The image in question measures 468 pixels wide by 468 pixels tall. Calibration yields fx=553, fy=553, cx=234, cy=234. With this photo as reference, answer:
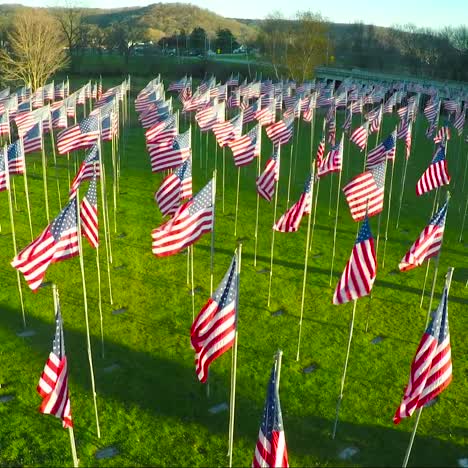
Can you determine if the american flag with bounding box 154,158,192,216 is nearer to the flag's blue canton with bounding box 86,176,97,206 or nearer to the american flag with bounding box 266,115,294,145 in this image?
the flag's blue canton with bounding box 86,176,97,206

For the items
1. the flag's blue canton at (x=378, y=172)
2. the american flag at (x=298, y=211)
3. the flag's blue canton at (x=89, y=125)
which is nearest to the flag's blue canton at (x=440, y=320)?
the american flag at (x=298, y=211)

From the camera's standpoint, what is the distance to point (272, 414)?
8641 mm

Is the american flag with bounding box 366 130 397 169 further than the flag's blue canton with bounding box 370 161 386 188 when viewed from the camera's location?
Yes

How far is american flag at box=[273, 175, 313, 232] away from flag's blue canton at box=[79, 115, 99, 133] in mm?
9583

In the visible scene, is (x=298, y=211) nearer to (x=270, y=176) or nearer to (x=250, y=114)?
(x=270, y=176)

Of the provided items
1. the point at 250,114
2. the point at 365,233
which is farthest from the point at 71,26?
the point at 365,233

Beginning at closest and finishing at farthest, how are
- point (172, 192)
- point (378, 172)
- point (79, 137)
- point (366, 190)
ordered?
1. point (172, 192)
2. point (378, 172)
3. point (366, 190)
4. point (79, 137)

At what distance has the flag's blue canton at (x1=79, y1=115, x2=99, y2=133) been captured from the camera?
22316 mm

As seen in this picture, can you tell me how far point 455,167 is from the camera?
39.5m

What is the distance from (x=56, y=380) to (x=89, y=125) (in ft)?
46.6

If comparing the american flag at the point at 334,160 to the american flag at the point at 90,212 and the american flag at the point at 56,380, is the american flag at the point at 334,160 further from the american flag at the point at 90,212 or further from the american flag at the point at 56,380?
the american flag at the point at 56,380

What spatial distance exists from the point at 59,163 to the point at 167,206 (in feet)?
70.9

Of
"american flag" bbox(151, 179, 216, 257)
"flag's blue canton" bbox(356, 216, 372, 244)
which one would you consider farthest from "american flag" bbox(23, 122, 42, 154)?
"flag's blue canton" bbox(356, 216, 372, 244)

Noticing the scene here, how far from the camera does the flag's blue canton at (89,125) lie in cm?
2232
